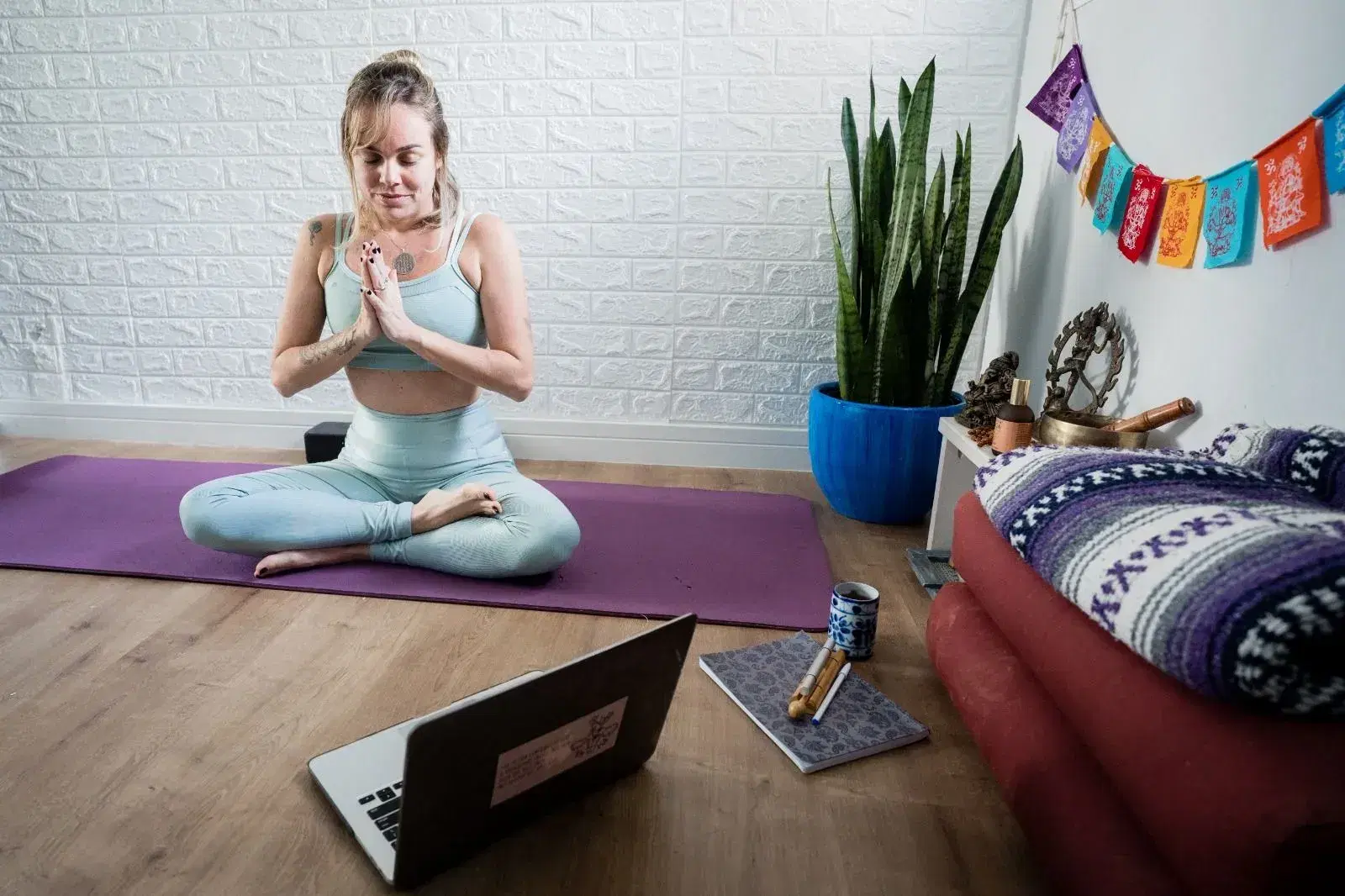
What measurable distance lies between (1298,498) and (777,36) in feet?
6.68

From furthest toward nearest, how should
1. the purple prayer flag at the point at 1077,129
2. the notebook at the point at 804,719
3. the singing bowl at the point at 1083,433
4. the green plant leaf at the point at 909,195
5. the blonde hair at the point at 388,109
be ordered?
the green plant leaf at the point at 909,195, the purple prayer flag at the point at 1077,129, the blonde hair at the point at 388,109, the singing bowl at the point at 1083,433, the notebook at the point at 804,719

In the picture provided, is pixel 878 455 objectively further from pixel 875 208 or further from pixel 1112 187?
pixel 1112 187

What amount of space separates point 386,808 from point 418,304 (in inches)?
43.7

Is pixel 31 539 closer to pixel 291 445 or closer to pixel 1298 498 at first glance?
pixel 291 445

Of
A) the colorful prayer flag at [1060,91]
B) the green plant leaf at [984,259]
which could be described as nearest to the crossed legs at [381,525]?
the green plant leaf at [984,259]

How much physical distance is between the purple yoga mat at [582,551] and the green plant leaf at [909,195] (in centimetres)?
69

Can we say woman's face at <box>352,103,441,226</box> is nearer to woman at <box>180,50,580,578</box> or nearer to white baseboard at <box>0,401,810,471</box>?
woman at <box>180,50,580,578</box>

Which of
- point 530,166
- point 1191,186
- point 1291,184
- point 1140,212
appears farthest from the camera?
point 530,166

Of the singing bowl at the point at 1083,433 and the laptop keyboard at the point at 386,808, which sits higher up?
the singing bowl at the point at 1083,433

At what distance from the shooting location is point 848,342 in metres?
2.25

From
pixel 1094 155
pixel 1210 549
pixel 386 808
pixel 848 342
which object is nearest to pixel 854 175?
pixel 848 342

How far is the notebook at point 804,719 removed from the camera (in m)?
1.29

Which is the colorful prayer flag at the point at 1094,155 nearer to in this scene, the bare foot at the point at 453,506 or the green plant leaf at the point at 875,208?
the green plant leaf at the point at 875,208

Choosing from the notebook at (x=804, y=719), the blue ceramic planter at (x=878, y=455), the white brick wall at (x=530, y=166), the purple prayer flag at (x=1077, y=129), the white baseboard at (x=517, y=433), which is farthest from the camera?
the white baseboard at (x=517, y=433)
